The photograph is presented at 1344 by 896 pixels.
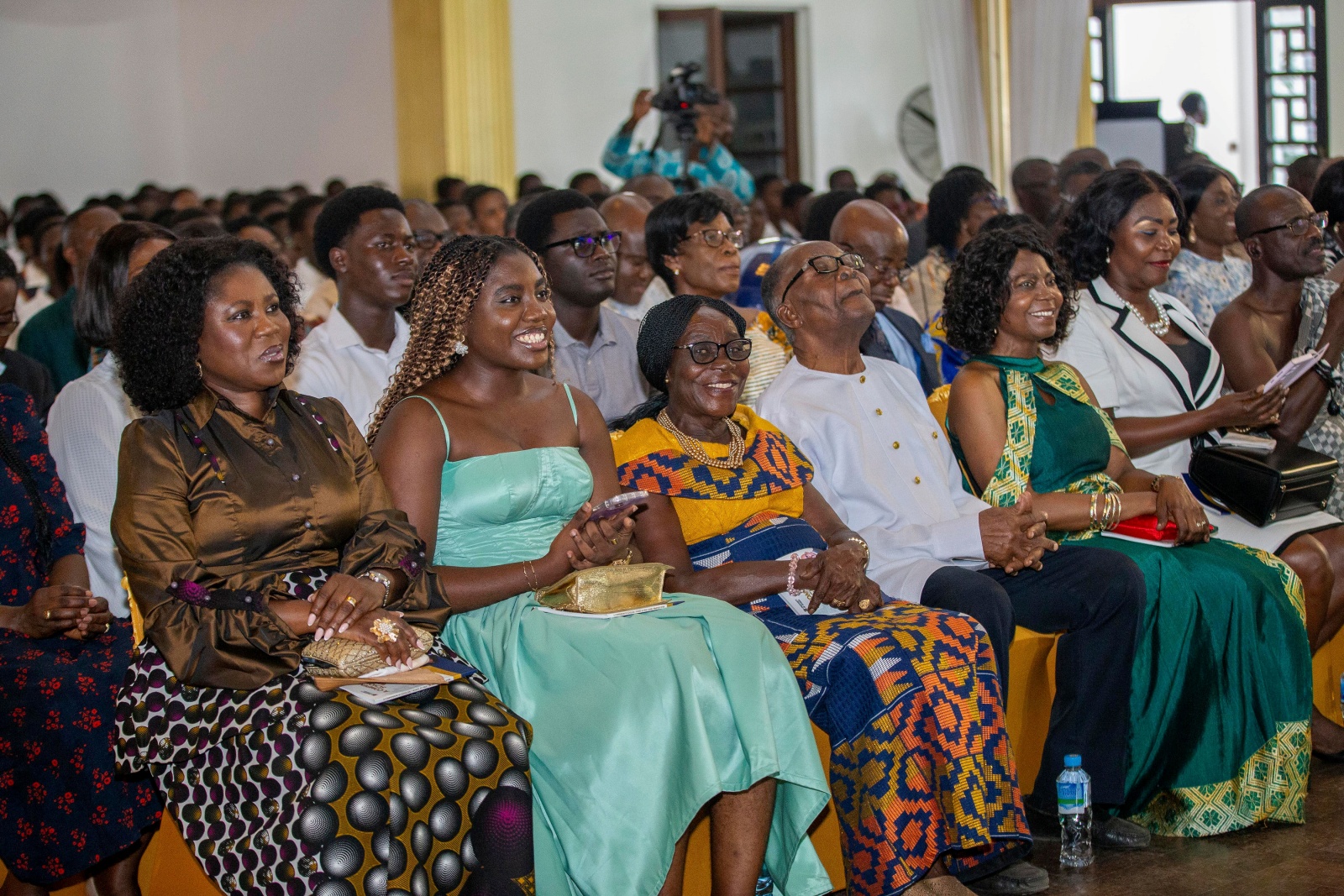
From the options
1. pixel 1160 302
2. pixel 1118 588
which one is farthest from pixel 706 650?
pixel 1160 302

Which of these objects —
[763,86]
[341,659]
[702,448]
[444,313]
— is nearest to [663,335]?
[702,448]

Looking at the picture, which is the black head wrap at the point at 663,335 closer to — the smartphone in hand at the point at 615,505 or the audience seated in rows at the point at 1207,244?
the smartphone in hand at the point at 615,505

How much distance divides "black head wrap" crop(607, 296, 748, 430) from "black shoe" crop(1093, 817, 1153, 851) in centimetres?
148

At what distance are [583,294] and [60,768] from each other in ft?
6.94

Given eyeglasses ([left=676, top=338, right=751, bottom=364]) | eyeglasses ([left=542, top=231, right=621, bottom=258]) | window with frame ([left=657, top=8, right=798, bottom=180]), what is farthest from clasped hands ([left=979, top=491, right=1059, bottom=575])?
window with frame ([left=657, top=8, right=798, bottom=180])

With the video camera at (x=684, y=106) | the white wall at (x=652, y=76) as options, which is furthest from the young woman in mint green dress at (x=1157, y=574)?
the white wall at (x=652, y=76)

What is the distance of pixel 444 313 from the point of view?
3178 mm

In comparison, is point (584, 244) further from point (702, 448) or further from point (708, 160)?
point (708, 160)

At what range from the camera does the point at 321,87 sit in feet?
43.1

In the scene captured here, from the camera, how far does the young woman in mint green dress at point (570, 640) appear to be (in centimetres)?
265

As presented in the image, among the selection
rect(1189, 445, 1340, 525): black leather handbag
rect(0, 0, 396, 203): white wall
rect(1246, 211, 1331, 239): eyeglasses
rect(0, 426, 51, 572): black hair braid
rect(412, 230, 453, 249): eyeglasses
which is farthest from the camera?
rect(0, 0, 396, 203): white wall

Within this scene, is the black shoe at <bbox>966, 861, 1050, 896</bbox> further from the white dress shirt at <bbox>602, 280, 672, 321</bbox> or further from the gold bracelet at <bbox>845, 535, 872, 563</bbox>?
the white dress shirt at <bbox>602, 280, 672, 321</bbox>

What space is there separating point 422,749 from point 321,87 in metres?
11.7

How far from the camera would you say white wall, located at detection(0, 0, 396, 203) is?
41.4ft
